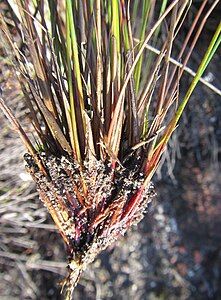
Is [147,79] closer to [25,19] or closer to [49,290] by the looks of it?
[25,19]

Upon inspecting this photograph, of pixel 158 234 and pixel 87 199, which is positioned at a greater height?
pixel 87 199

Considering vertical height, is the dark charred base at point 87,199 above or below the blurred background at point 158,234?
above

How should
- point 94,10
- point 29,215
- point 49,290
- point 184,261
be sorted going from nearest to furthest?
1. point 94,10
2. point 29,215
3. point 49,290
4. point 184,261

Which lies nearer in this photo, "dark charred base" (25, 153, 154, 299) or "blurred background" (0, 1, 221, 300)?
"dark charred base" (25, 153, 154, 299)

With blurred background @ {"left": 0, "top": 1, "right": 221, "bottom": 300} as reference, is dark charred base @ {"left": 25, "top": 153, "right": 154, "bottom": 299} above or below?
above

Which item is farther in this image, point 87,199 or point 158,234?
point 158,234

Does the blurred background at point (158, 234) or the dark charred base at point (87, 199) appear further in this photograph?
the blurred background at point (158, 234)

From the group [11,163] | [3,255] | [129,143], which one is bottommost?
[3,255]

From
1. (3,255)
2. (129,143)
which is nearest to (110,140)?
(129,143)
